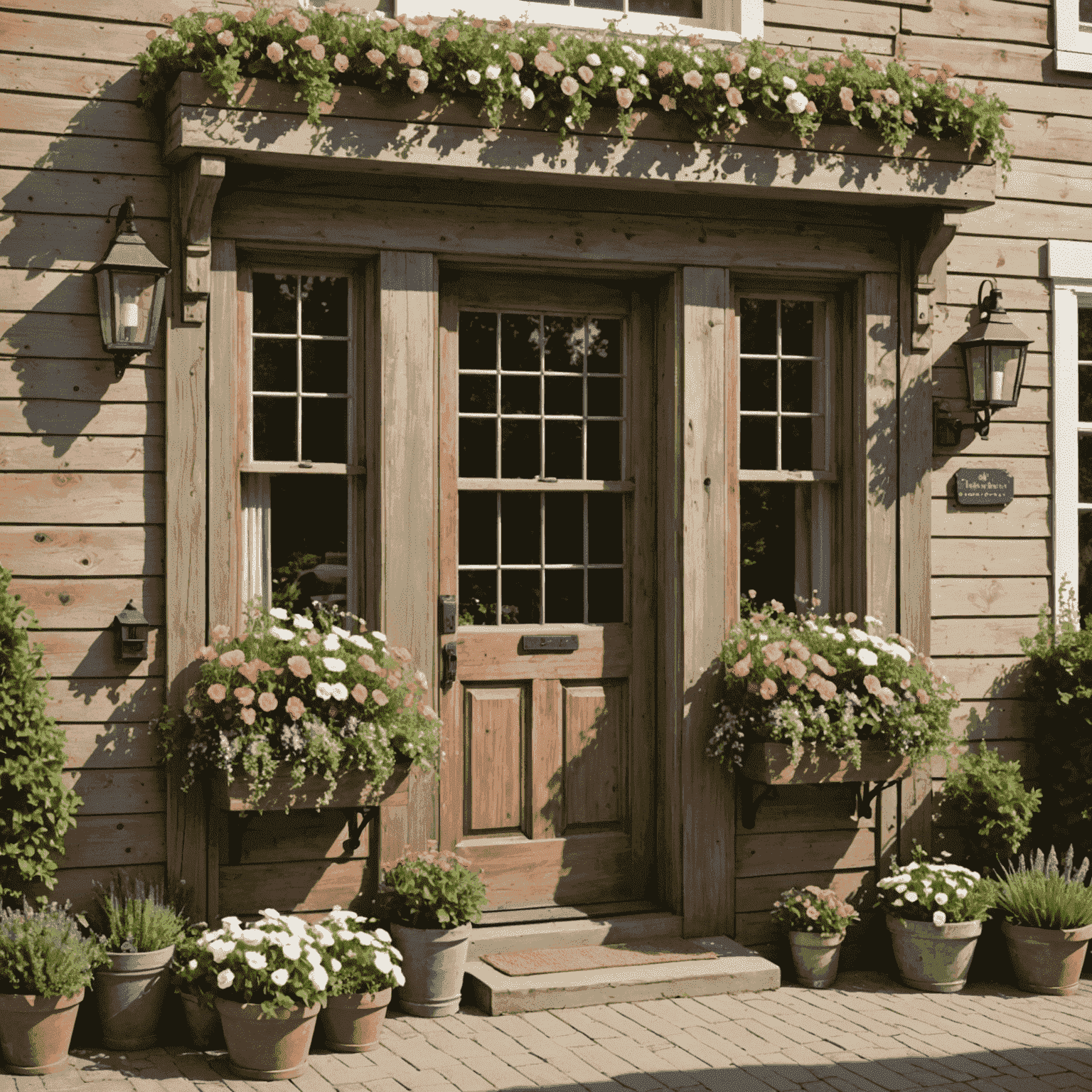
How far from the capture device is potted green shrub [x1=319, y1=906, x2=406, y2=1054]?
15.3ft

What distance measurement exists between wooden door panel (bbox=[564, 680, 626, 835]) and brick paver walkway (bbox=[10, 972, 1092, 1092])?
0.94 meters

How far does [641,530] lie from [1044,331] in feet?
7.34

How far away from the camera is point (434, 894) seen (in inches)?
198

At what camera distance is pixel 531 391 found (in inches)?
231

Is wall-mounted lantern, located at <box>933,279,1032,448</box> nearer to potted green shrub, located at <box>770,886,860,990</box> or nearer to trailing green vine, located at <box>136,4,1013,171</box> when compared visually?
trailing green vine, located at <box>136,4,1013,171</box>

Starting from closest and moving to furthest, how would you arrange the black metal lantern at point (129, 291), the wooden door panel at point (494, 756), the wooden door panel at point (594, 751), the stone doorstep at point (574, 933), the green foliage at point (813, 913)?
the black metal lantern at point (129, 291) < the stone doorstep at point (574, 933) < the green foliage at point (813, 913) < the wooden door panel at point (494, 756) < the wooden door panel at point (594, 751)

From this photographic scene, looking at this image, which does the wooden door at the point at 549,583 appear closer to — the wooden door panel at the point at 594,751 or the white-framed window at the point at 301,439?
the wooden door panel at the point at 594,751

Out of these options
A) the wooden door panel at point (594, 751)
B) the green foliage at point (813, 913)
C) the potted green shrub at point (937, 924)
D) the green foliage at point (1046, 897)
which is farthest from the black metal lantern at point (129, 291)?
the green foliage at point (1046, 897)

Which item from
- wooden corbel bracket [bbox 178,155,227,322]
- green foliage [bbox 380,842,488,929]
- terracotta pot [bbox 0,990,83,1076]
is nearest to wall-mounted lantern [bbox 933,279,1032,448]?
green foliage [bbox 380,842,488,929]

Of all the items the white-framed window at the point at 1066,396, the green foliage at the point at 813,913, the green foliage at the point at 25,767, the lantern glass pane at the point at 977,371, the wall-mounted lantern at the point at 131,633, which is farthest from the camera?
the white-framed window at the point at 1066,396

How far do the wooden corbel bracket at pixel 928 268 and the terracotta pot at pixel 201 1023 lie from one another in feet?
13.6

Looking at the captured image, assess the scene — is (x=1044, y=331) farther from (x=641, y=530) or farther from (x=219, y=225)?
(x=219, y=225)

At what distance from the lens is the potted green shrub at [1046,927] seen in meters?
5.60

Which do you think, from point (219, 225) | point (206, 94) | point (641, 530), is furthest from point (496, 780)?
point (206, 94)
